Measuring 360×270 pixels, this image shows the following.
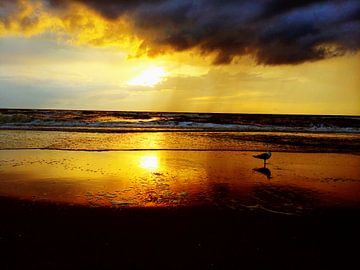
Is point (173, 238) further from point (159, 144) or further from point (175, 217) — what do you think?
point (159, 144)

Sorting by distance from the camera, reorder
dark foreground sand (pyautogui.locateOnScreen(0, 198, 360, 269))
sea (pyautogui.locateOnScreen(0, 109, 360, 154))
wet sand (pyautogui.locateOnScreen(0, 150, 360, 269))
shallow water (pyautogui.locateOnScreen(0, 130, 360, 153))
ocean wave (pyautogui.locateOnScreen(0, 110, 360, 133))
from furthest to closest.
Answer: ocean wave (pyautogui.locateOnScreen(0, 110, 360, 133)) < sea (pyautogui.locateOnScreen(0, 109, 360, 154)) < shallow water (pyautogui.locateOnScreen(0, 130, 360, 153)) < wet sand (pyautogui.locateOnScreen(0, 150, 360, 269)) < dark foreground sand (pyautogui.locateOnScreen(0, 198, 360, 269))

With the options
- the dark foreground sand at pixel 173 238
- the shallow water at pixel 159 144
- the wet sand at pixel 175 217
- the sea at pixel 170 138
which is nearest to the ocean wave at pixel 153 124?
the sea at pixel 170 138

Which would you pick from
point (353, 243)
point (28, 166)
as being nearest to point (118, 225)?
point (353, 243)

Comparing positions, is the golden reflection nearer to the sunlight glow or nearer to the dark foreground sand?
the sunlight glow

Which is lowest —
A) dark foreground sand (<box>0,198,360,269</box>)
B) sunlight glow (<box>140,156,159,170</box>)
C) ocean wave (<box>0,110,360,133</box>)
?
dark foreground sand (<box>0,198,360,269</box>)

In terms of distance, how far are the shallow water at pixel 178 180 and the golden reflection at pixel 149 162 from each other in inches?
1.5

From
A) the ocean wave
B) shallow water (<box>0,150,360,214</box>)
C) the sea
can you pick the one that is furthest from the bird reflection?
the ocean wave

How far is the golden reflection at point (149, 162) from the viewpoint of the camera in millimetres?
11286

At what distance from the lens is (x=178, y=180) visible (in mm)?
9266

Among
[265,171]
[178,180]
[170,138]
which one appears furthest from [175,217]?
[170,138]

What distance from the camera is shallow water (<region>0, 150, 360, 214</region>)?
24.0 ft

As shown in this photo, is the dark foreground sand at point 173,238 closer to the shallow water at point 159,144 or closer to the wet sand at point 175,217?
the wet sand at point 175,217

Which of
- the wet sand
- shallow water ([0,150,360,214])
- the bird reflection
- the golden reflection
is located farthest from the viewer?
the golden reflection

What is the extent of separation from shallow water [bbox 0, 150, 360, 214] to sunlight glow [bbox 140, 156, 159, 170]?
0.04m
